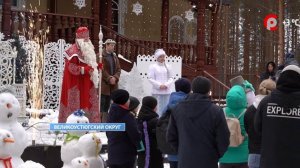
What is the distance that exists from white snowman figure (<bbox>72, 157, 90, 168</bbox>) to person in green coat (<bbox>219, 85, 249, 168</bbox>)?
4.72ft

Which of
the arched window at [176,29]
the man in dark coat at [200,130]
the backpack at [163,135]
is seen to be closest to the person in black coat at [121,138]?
the backpack at [163,135]

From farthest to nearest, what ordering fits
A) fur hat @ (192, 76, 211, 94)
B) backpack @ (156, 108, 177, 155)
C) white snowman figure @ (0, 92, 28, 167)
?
backpack @ (156, 108, 177, 155) → white snowman figure @ (0, 92, 28, 167) → fur hat @ (192, 76, 211, 94)

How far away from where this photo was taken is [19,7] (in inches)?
687

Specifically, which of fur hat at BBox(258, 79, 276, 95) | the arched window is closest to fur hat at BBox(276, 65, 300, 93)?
fur hat at BBox(258, 79, 276, 95)

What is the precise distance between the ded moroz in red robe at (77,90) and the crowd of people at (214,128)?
7.85 ft

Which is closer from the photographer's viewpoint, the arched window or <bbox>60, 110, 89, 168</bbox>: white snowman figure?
<bbox>60, 110, 89, 168</bbox>: white snowman figure

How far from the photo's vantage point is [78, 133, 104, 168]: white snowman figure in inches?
254

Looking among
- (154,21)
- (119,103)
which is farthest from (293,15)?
(119,103)

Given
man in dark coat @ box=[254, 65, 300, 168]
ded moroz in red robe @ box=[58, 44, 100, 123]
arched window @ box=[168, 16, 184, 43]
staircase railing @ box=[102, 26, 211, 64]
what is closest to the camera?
man in dark coat @ box=[254, 65, 300, 168]

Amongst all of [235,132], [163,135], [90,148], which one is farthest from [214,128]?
[90,148]

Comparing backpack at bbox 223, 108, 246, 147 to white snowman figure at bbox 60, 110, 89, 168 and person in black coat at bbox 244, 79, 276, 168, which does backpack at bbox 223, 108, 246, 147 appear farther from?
white snowman figure at bbox 60, 110, 89, 168

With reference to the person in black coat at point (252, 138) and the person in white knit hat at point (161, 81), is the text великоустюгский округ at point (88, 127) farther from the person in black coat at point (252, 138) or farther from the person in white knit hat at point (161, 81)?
the person in white knit hat at point (161, 81)

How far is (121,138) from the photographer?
6.98 meters

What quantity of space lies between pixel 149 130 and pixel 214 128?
1.64 meters
